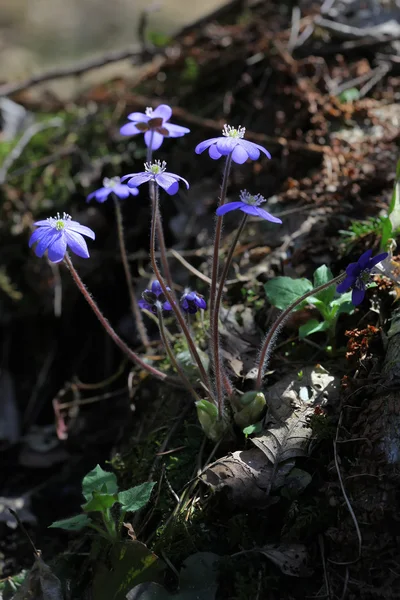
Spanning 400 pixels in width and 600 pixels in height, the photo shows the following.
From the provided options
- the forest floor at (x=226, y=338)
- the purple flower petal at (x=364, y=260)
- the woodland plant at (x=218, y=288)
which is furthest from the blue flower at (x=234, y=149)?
the forest floor at (x=226, y=338)

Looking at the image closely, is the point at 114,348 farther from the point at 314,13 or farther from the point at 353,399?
the point at 314,13

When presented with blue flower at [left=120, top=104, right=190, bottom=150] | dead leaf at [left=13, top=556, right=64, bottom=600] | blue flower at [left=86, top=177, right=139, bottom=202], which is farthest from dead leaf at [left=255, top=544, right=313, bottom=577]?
blue flower at [left=120, top=104, right=190, bottom=150]

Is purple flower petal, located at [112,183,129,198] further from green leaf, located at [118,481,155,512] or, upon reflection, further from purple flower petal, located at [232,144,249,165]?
green leaf, located at [118,481,155,512]

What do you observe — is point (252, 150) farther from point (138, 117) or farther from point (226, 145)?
point (138, 117)

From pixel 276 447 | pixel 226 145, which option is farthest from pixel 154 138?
pixel 276 447

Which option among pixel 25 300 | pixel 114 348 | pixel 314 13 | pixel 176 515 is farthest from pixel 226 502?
pixel 314 13

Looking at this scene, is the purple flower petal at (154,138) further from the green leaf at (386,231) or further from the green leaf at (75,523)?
the green leaf at (75,523)
